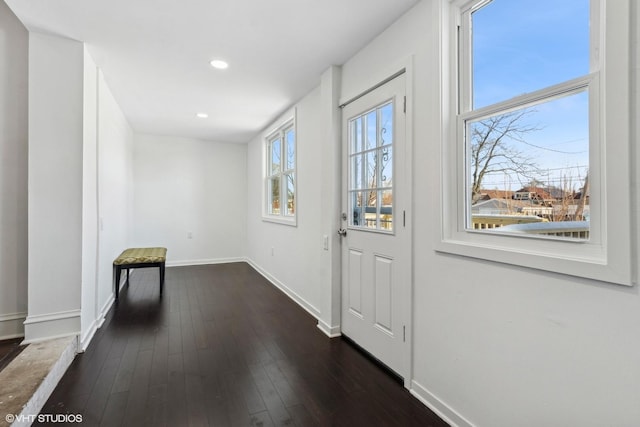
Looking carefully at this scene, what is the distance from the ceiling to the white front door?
1.70 ft

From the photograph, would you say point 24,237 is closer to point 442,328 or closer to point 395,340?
point 395,340

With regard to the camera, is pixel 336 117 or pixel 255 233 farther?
pixel 255 233

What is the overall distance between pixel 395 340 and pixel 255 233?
13.1ft

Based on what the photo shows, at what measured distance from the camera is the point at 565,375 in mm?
1241

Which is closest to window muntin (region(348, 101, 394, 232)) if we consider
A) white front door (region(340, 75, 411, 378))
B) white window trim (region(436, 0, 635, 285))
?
white front door (region(340, 75, 411, 378))

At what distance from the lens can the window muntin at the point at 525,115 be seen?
1269 millimetres

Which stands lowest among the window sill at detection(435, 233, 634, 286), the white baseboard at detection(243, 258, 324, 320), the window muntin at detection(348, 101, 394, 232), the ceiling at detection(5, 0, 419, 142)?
the white baseboard at detection(243, 258, 324, 320)

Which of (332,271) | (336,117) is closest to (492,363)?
(332,271)

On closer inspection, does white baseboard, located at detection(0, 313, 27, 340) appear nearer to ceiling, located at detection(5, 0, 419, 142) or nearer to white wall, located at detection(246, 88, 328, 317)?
ceiling, located at detection(5, 0, 419, 142)

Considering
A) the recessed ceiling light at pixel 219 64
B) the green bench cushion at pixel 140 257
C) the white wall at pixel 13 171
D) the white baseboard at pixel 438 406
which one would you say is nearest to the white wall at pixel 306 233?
the recessed ceiling light at pixel 219 64

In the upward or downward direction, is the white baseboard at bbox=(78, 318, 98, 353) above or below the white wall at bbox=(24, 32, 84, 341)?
below

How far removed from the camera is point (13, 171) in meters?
2.55

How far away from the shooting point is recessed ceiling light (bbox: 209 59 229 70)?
280cm

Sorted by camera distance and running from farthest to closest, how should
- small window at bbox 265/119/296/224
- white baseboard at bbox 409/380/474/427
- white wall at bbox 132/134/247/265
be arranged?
white wall at bbox 132/134/247/265 < small window at bbox 265/119/296/224 < white baseboard at bbox 409/380/474/427
